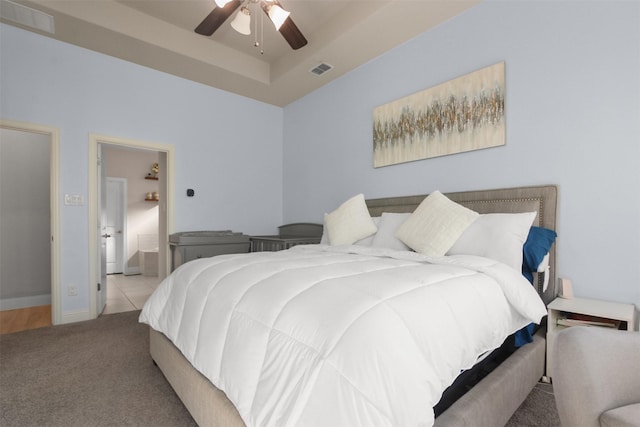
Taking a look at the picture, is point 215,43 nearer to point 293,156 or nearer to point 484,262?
point 293,156

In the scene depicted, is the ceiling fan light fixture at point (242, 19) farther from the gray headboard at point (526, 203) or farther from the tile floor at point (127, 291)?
the tile floor at point (127, 291)

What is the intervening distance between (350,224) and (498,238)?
1.29 meters

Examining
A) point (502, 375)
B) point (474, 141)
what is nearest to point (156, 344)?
point (502, 375)

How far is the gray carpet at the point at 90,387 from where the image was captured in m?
1.54

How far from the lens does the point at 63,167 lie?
312 cm

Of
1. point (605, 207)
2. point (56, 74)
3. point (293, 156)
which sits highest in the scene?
point (56, 74)

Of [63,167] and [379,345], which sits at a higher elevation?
[63,167]

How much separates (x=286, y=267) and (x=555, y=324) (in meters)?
1.68

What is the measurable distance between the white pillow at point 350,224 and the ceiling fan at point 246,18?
1.52 m

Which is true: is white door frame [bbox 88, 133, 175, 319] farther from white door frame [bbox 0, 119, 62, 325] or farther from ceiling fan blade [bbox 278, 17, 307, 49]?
ceiling fan blade [bbox 278, 17, 307, 49]

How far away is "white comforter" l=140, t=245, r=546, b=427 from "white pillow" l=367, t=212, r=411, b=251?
828 mm

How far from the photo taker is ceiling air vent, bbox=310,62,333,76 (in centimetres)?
360

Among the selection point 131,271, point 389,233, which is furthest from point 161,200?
point 389,233

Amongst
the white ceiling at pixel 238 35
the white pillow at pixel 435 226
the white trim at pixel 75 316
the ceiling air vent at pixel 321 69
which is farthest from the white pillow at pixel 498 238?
the white trim at pixel 75 316
